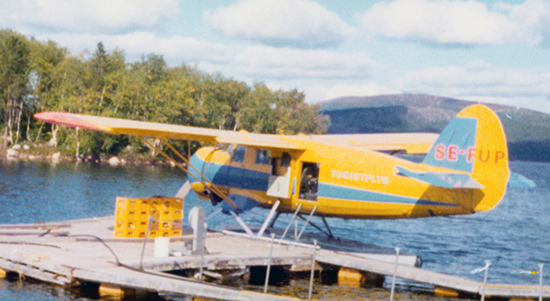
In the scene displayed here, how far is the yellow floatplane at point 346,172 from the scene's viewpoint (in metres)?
14.9

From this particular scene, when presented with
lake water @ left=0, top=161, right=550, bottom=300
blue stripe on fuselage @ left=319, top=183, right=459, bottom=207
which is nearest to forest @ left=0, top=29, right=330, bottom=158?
lake water @ left=0, top=161, right=550, bottom=300

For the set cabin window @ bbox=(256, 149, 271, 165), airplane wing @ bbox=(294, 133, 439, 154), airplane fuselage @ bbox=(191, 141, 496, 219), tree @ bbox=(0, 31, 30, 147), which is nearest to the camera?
airplane fuselage @ bbox=(191, 141, 496, 219)

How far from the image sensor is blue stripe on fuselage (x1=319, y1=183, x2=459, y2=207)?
1573 cm

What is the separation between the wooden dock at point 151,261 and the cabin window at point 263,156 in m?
2.22

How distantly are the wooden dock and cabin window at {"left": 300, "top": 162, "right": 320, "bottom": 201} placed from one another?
1486mm

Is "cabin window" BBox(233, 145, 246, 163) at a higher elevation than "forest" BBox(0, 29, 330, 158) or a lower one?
lower

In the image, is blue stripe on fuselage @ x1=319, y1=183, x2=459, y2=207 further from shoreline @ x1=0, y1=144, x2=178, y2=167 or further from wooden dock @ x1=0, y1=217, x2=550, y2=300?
shoreline @ x1=0, y1=144, x2=178, y2=167

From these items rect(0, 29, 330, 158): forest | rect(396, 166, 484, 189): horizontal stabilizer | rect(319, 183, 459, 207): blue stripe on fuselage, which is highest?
rect(0, 29, 330, 158): forest

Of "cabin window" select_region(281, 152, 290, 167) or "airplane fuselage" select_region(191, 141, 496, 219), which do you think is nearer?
"airplane fuselage" select_region(191, 141, 496, 219)

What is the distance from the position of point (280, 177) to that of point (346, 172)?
1.90 m

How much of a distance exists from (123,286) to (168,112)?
63.8 m

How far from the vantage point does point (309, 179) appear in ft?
56.5

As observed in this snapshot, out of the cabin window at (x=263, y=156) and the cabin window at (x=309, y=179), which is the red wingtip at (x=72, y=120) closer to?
the cabin window at (x=263, y=156)

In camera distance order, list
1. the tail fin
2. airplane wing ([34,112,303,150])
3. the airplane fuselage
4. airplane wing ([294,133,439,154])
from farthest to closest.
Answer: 1. airplane wing ([294,133,439,154])
2. the airplane fuselage
3. the tail fin
4. airplane wing ([34,112,303,150])
